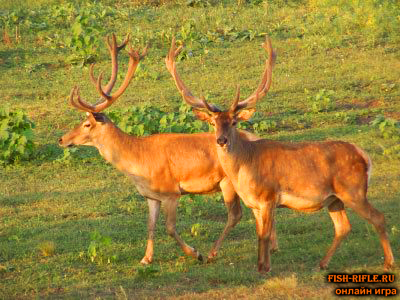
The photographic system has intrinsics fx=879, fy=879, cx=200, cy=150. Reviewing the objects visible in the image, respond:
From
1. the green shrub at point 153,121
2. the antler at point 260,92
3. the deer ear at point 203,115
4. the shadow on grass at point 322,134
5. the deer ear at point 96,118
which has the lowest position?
the shadow on grass at point 322,134

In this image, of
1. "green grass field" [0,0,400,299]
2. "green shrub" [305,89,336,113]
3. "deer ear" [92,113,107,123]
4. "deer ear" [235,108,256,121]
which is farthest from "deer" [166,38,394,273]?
"green shrub" [305,89,336,113]

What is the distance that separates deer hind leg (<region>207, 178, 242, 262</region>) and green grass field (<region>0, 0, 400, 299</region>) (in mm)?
184

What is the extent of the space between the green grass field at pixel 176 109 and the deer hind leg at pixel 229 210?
0.61 ft

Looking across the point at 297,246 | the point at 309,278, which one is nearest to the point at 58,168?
the point at 297,246

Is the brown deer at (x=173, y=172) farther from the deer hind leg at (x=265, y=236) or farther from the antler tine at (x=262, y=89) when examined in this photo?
the deer hind leg at (x=265, y=236)

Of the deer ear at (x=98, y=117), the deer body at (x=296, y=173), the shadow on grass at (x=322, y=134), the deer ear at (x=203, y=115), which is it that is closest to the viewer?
the deer body at (x=296, y=173)

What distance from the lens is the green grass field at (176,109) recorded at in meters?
9.27

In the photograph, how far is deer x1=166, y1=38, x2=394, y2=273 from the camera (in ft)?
30.0

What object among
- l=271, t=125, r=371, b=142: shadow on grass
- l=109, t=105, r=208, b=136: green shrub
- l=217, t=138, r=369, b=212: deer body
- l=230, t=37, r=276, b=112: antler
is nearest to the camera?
l=217, t=138, r=369, b=212: deer body

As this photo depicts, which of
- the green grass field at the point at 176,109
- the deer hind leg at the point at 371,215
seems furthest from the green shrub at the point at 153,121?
the deer hind leg at the point at 371,215

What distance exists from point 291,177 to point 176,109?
25.0 feet

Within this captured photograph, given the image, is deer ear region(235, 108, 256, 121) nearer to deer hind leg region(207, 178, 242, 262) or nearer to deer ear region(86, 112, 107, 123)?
deer hind leg region(207, 178, 242, 262)

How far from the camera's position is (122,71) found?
19.0 metres

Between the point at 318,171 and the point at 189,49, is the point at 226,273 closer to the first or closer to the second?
the point at 318,171
